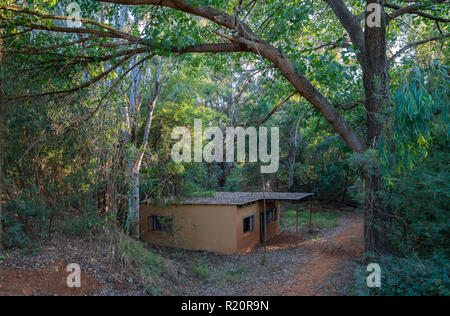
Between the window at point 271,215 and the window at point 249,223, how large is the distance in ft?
6.52

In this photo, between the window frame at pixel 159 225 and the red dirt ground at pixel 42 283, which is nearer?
the red dirt ground at pixel 42 283

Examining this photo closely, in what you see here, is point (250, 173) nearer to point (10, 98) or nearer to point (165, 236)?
point (165, 236)

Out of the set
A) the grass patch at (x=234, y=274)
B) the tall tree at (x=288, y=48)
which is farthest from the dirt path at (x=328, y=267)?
the grass patch at (x=234, y=274)

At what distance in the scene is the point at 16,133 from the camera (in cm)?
772

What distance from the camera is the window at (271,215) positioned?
17.2 m

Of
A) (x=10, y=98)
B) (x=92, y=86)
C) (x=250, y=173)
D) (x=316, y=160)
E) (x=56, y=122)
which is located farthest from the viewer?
(x=316, y=160)

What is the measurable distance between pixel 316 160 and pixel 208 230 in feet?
50.0

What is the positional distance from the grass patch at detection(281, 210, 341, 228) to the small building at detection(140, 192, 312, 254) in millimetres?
4981

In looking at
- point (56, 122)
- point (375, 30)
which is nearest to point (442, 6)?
point (375, 30)

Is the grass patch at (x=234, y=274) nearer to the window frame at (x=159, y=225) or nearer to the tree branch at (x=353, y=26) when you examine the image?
the window frame at (x=159, y=225)

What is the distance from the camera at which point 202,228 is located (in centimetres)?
1402

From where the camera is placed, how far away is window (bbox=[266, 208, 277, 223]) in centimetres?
1718

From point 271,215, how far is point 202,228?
4910 mm

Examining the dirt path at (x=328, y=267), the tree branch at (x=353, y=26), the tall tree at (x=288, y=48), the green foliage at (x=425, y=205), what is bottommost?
the dirt path at (x=328, y=267)
